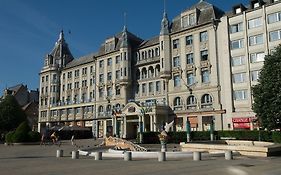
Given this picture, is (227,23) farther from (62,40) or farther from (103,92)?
(62,40)

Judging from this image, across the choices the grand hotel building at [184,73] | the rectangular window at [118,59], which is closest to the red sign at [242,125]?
the grand hotel building at [184,73]

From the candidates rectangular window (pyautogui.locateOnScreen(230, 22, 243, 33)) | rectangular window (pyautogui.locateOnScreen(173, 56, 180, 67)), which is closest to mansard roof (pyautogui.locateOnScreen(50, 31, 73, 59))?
rectangular window (pyautogui.locateOnScreen(173, 56, 180, 67))

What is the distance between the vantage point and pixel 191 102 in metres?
53.7

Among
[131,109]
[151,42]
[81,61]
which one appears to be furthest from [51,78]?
[131,109]

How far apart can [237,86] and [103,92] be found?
103ft

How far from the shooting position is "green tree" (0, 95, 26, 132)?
217 ft

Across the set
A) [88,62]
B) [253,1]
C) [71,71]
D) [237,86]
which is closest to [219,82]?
[237,86]

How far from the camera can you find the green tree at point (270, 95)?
3225 cm

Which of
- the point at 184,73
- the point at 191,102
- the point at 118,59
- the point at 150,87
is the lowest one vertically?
the point at 191,102

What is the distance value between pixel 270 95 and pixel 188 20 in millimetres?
26841

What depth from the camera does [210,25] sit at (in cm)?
5228

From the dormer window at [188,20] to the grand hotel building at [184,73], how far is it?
0.18 metres

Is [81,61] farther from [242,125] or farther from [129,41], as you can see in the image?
[242,125]

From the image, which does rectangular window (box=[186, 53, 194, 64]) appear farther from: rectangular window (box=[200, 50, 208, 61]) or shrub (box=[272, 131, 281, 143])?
shrub (box=[272, 131, 281, 143])
